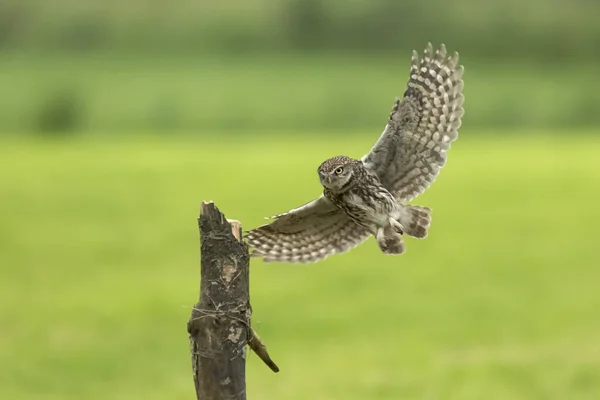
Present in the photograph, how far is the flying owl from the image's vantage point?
3.52 metres

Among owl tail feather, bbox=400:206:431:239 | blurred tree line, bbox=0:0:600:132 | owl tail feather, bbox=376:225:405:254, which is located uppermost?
blurred tree line, bbox=0:0:600:132

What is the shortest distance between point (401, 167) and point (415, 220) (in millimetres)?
292

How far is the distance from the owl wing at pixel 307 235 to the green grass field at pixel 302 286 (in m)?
3.54

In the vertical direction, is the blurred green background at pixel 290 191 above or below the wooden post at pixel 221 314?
above

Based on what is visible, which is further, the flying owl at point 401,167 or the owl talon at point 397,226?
the flying owl at point 401,167

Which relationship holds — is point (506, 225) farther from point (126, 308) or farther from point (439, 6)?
point (439, 6)

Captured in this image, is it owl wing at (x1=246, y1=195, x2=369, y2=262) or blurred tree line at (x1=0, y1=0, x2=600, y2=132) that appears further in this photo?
blurred tree line at (x1=0, y1=0, x2=600, y2=132)

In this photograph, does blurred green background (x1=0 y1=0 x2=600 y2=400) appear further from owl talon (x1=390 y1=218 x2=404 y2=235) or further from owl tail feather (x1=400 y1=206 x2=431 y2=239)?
owl talon (x1=390 y1=218 x2=404 y2=235)

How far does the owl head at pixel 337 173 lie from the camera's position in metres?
3.19

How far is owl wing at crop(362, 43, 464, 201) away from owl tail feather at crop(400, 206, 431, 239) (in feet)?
0.70

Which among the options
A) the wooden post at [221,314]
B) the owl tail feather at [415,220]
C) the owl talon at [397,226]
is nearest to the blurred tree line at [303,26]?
the owl tail feather at [415,220]

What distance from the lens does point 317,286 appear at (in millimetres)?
9438

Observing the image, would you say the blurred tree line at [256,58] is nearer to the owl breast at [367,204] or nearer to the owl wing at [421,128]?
the owl wing at [421,128]

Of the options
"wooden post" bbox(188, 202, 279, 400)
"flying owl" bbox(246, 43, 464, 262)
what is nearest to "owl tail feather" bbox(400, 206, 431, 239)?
"flying owl" bbox(246, 43, 464, 262)
